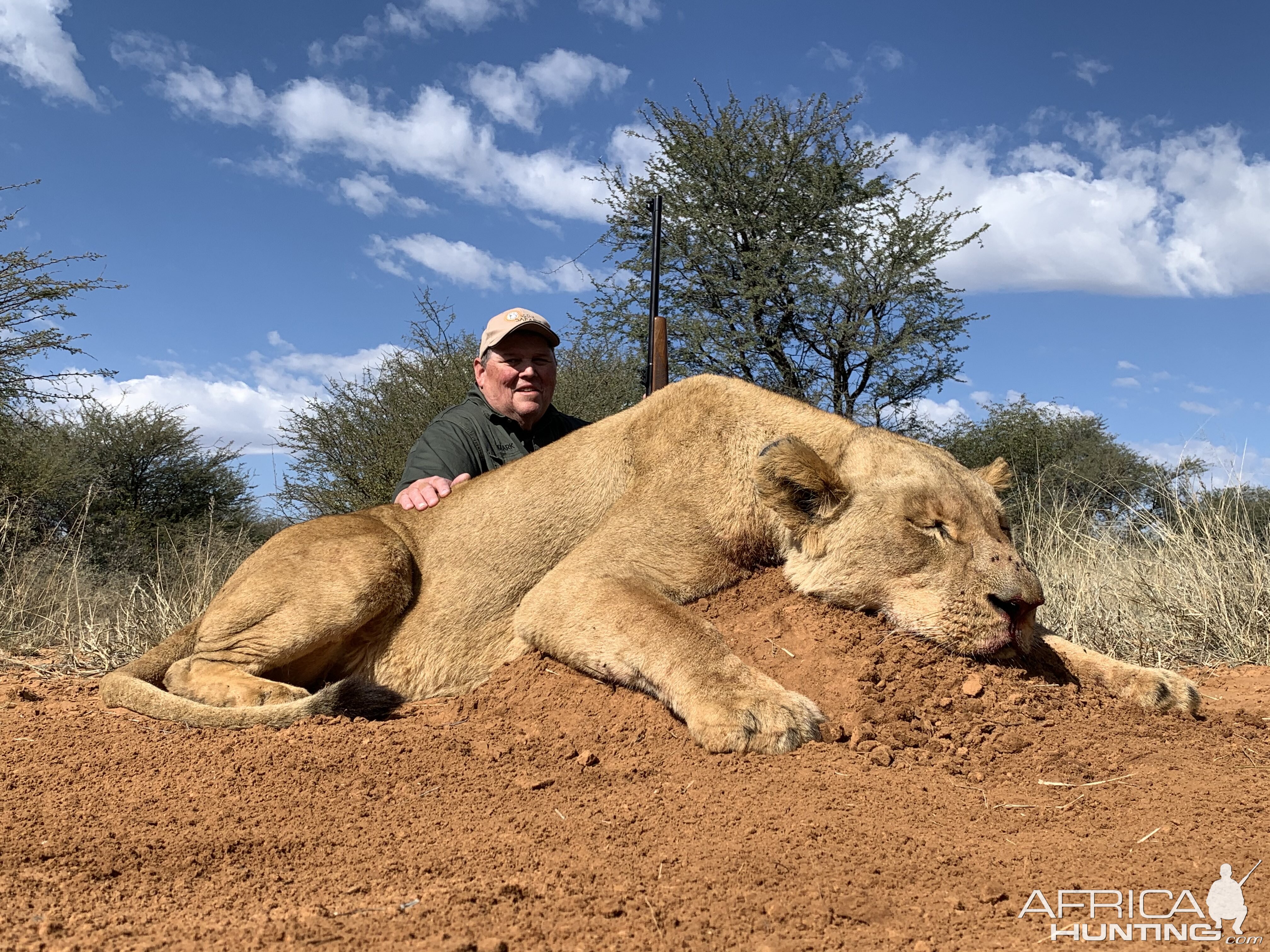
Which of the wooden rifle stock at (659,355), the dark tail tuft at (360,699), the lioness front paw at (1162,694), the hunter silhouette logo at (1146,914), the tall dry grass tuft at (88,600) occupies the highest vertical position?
the wooden rifle stock at (659,355)

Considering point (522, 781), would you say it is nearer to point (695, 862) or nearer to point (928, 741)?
point (695, 862)

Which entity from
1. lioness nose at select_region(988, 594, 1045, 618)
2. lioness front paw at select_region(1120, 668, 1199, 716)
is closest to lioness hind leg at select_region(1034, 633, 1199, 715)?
lioness front paw at select_region(1120, 668, 1199, 716)

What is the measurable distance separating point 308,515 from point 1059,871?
1411 cm

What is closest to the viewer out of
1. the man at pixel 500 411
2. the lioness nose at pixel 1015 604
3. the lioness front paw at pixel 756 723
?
the lioness front paw at pixel 756 723

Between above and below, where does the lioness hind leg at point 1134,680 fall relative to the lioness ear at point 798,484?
below

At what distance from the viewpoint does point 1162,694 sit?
3.98 metres

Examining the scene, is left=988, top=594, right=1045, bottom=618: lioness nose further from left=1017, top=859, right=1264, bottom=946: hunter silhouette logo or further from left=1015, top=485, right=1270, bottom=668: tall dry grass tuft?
left=1015, top=485, right=1270, bottom=668: tall dry grass tuft

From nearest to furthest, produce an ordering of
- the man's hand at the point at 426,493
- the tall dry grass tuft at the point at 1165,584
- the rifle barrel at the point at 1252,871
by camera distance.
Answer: the rifle barrel at the point at 1252,871 < the man's hand at the point at 426,493 < the tall dry grass tuft at the point at 1165,584

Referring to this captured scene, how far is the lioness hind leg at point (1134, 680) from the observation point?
398 centimetres

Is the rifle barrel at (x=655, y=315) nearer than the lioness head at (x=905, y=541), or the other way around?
the lioness head at (x=905, y=541)

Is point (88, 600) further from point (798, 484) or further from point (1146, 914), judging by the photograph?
point (1146, 914)

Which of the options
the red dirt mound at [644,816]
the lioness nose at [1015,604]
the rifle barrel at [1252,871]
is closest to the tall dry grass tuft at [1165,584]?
the red dirt mound at [644,816]

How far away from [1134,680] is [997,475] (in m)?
1.12

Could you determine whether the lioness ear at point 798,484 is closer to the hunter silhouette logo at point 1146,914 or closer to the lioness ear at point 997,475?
the lioness ear at point 997,475
